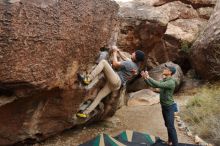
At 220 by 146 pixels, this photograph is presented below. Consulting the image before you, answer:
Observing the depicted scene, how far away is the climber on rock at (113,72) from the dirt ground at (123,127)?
671 mm

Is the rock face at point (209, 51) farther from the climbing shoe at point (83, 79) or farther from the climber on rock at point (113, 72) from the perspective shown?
the climbing shoe at point (83, 79)

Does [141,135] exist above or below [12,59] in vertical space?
below

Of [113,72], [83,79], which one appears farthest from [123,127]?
[83,79]

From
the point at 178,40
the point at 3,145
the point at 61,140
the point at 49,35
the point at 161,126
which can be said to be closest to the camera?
the point at 49,35

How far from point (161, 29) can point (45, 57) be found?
25.6 ft

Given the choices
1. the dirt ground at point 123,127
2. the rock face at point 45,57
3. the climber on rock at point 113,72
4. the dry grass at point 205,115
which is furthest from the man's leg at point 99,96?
the dry grass at point 205,115

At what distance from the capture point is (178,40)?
50.6 feet

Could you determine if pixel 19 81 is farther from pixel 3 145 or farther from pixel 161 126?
pixel 161 126

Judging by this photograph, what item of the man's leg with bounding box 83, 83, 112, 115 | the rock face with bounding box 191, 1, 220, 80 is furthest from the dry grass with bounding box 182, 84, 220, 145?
the man's leg with bounding box 83, 83, 112, 115

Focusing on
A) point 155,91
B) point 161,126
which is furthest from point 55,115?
point 155,91

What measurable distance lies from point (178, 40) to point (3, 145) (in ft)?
33.4

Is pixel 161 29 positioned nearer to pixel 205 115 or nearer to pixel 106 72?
pixel 205 115

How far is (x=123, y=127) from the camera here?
30.7ft

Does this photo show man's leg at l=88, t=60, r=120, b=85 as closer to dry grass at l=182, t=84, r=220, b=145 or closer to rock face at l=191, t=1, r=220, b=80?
dry grass at l=182, t=84, r=220, b=145
